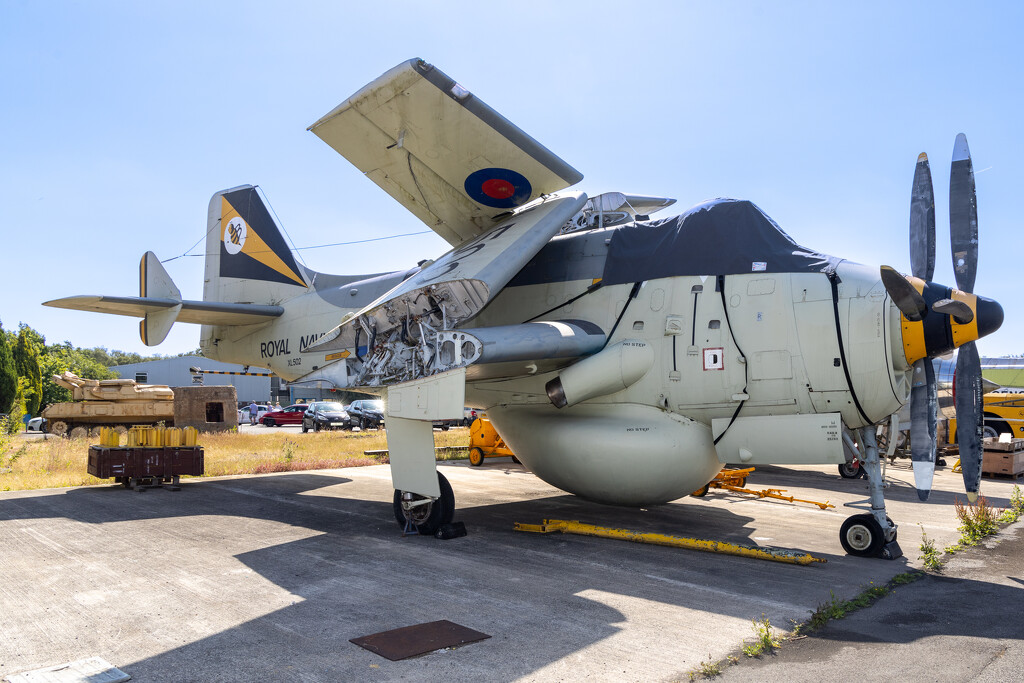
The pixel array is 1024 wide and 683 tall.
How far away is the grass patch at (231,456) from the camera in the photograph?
14.3 meters

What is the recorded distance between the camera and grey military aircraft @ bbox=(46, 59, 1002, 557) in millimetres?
7676

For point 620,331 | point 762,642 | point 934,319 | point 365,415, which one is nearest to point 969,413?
point 934,319

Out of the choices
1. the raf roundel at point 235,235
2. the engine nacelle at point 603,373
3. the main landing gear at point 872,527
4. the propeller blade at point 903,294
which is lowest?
the main landing gear at point 872,527

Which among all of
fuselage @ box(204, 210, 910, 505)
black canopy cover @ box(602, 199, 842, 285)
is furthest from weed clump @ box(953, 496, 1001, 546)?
black canopy cover @ box(602, 199, 842, 285)

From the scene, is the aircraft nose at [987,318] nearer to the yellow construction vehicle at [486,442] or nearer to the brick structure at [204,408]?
the yellow construction vehicle at [486,442]

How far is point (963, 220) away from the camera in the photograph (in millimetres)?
7691

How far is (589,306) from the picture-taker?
9359 millimetres

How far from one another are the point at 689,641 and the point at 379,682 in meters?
2.37

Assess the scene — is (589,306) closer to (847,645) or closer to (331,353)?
(331,353)

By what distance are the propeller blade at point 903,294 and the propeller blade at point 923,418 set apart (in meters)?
0.93

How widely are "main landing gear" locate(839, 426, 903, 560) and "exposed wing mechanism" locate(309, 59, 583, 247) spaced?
5230 millimetres

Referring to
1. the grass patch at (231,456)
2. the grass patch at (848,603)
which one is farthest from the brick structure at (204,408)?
the grass patch at (848,603)

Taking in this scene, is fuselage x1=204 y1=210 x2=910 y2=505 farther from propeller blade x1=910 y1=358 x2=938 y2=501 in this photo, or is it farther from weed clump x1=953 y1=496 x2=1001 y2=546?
weed clump x1=953 y1=496 x2=1001 y2=546

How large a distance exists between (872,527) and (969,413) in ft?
5.64
